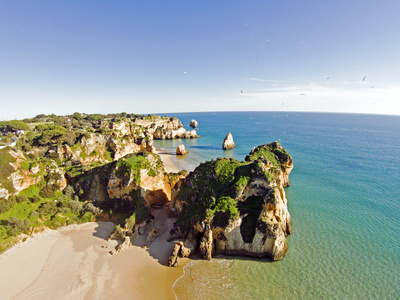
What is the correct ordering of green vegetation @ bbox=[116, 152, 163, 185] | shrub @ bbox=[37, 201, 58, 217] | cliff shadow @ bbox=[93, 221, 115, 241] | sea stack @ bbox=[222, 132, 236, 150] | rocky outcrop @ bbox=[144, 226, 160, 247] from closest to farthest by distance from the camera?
rocky outcrop @ bbox=[144, 226, 160, 247], cliff shadow @ bbox=[93, 221, 115, 241], shrub @ bbox=[37, 201, 58, 217], green vegetation @ bbox=[116, 152, 163, 185], sea stack @ bbox=[222, 132, 236, 150]

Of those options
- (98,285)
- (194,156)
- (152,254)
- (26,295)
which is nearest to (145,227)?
Result: (152,254)

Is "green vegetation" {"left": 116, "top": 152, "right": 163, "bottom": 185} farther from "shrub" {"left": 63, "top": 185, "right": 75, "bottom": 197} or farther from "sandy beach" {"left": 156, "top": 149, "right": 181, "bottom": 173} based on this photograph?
"sandy beach" {"left": 156, "top": 149, "right": 181, "bottom": 173}

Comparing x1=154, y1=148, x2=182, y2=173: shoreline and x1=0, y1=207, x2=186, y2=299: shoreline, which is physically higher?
x1=154, y1=148, x2=182, y2=173: shoreline

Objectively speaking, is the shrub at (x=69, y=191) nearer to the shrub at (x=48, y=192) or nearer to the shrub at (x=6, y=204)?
the shrub at (x=48, y=192)

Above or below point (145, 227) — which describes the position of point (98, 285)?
below

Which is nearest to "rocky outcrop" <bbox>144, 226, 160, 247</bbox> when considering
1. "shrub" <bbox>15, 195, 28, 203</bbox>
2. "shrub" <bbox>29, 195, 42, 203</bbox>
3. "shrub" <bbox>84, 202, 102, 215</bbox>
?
"shrub" <bbox>84, 202, 102, 215</bbox>

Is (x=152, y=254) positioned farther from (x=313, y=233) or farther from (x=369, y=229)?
(x=369, y=229)

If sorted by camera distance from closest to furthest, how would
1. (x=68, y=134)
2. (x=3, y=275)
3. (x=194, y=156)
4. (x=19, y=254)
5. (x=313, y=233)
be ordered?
(x=3, y=275), (x=19, y=254), (x=313, y=233), (x=68, y=134), (x=194, y=156)

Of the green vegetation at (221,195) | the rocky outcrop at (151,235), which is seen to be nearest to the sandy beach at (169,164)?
the green vegetation at (221,195)
